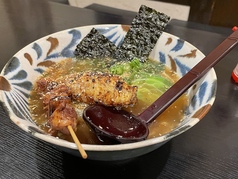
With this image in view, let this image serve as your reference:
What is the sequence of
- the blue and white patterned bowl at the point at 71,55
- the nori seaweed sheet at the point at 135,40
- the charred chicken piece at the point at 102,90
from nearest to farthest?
the blue and white patterned bowl at the point at 71,55
the charred chicken piece at the point at 102,90
the nori seaweed sheet at the point at 135,40

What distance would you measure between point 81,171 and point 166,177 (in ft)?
0.88

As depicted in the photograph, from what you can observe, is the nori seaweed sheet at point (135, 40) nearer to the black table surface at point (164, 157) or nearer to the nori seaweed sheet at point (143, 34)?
the nori seaweed sheet at point (143, 34)

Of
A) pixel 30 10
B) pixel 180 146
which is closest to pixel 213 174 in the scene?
pixel 180 146

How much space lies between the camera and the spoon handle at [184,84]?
83 centimetres

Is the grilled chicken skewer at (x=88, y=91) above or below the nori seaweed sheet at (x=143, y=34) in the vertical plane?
below

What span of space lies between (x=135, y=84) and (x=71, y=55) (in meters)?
0.34

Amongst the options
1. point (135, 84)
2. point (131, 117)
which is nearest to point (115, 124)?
point (131, 117)

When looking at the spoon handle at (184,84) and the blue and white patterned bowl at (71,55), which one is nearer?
the blue and white patterned bowl at (71,55)

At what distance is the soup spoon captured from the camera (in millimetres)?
763

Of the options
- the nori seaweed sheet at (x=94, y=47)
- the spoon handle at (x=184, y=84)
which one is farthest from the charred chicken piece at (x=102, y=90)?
the nori seaweed sheet at (x=94, y=47)

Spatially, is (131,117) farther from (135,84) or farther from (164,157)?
(135,84)

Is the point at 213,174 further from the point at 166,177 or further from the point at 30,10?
the point at 30,10

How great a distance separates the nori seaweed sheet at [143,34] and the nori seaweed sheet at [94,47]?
Result: 0.20ft

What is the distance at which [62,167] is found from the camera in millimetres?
872
